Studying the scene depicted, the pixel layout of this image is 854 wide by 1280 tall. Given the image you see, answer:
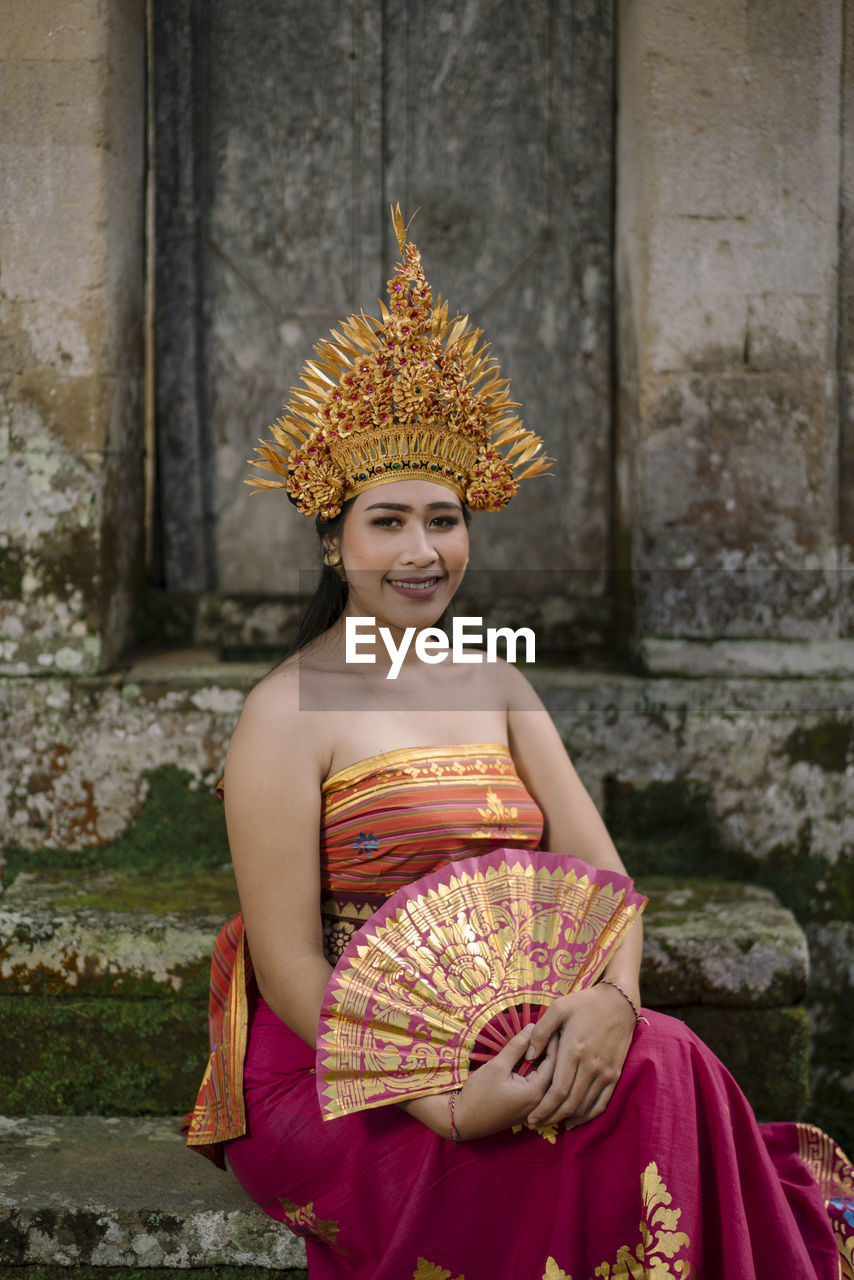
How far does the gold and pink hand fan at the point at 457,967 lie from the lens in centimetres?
176

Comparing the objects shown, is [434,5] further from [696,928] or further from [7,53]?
[696,928]

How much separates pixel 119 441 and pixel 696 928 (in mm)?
1973

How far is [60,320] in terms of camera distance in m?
2.95

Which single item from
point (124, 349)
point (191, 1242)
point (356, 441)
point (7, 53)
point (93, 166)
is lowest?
point (191, 1242)

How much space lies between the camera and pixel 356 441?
6.89ft

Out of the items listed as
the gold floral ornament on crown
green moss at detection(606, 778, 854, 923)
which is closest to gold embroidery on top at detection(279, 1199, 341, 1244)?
the gold floral ornament on crown

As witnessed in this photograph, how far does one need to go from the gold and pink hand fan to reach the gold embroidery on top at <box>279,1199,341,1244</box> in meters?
0.27

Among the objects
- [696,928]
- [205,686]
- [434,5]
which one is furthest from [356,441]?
[434,5]

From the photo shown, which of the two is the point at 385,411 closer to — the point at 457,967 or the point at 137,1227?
the point at 457,967

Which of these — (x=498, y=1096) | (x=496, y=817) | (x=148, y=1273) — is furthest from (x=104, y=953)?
(x=498, y=1096)

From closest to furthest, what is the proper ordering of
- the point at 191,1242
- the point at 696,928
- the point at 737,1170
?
the point at 737,1170 < the point at 191,1242 < the point at 696,928

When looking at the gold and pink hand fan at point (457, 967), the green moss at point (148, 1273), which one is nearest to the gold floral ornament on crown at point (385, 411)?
the gold and pink hand fan at point (457, 967)

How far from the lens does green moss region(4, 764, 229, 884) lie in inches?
118

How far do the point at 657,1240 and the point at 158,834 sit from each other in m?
1.76
